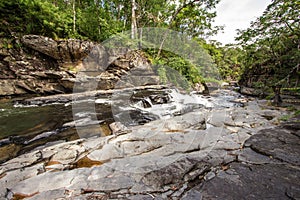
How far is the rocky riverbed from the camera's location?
4.52 feet

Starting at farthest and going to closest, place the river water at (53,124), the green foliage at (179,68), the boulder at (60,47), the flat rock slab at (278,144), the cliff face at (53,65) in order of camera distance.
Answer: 1. the green foliage at (179,68)
2. the boulder at (60,47)
3. the cliff face at (53,65)
4. the river water at (53,124)
5. the flat rock slab at (278,144)

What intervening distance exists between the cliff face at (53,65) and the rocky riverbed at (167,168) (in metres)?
8.82

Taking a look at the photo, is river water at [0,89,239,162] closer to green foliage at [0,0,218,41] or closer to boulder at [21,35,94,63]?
boulder at [21,35,94,63]

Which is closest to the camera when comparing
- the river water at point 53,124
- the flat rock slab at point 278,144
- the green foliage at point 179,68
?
the flat rock slab at point 278,144

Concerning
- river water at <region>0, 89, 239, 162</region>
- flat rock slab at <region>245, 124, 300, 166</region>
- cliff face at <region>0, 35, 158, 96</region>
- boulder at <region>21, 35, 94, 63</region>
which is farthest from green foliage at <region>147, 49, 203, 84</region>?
flat rock slab at <region>245, 124, 300, 166</region>

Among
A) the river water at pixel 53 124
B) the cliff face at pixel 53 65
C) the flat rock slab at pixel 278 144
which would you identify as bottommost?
the river water at pixel 53 124

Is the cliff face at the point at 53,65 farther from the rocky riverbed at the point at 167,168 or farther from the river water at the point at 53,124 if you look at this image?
the rocky riverbed at the point at 167,168

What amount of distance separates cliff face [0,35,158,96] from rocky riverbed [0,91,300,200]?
8.82 metres

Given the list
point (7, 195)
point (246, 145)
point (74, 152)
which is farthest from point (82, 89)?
point (246, 145)

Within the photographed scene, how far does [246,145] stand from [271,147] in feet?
1.04

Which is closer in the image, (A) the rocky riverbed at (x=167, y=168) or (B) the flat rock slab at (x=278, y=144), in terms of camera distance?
(A) the rocky riverbed at (x=167, y=168)

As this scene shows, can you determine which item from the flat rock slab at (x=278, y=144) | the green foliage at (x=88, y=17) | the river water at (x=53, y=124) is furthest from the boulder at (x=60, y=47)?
the flat rock slab at (x=278, y=144)

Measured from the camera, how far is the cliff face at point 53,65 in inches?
341

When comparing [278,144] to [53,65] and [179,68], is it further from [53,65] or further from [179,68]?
[179,68]
